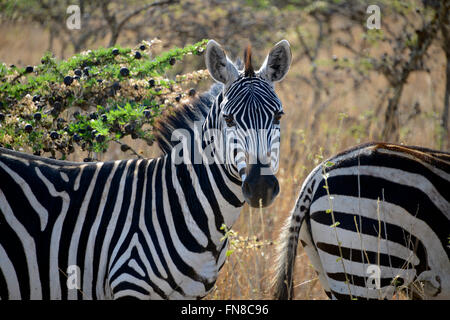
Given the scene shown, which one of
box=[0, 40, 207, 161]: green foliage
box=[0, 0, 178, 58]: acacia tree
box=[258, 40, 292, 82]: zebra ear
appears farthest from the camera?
box=[0, 0, 178, 58]: acacia tree

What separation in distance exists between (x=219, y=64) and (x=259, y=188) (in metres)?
1.02

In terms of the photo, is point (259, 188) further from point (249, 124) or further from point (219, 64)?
point (219, 64)

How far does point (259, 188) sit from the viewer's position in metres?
2.96

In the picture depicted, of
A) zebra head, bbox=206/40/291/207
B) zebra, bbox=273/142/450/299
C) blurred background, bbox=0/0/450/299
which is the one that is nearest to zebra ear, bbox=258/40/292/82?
zebra head, bbox=206/40/291/207

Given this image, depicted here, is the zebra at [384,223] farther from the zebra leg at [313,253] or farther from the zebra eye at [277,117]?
the zebra eye at [277,117]

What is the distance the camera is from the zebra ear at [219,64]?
3.42m

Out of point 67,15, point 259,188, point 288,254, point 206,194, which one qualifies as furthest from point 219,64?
point 67,15

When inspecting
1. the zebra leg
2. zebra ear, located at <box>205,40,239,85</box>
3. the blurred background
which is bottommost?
the zebra leg

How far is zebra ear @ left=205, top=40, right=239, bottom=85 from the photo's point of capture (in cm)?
342

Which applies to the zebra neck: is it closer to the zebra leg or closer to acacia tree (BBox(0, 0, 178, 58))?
the zebra leg

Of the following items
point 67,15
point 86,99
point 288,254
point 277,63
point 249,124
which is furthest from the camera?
point 67,15

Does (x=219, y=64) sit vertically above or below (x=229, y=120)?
above

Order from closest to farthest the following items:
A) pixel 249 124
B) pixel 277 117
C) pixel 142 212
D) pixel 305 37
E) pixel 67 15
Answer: pixel 249 124
pixel 277 117
pixel 142 212
pixel 67 15
pixel 305 37
